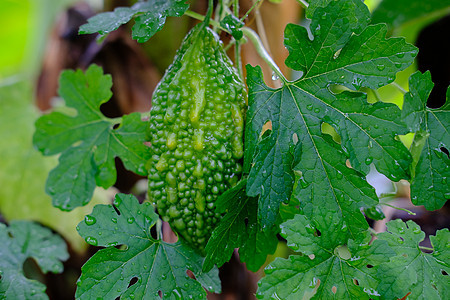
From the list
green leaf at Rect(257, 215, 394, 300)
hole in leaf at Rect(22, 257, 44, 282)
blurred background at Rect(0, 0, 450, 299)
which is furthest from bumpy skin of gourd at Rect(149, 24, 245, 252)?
hole in leaf at Rect(22, 257, 44, 282)

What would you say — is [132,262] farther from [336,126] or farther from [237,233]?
[336,126]

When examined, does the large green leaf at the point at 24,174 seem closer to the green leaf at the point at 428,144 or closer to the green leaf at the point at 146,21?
the green leaf at the point at 146,21

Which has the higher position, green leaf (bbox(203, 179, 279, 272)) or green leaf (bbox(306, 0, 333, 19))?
green leaf (bbox(306, 0, 333, 19))

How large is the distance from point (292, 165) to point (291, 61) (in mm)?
167

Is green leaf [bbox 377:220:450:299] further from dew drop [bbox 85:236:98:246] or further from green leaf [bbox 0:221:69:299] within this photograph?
green leaf [bbox 0:221:69:299]

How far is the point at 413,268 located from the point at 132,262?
1.43 feet

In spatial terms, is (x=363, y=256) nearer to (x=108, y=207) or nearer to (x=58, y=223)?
(x=108, y=207)

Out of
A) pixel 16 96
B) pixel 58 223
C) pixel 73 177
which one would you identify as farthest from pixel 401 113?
pixel 16 96

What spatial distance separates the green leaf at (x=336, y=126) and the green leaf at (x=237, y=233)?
50mm

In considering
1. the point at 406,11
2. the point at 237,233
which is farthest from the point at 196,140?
the point at 406,11

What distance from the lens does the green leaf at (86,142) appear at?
830 millimetres

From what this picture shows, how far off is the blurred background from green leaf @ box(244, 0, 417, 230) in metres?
0.49

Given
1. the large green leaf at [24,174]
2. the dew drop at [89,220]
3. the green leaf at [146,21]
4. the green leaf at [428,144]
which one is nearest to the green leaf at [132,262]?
the dew drop at [89,220]

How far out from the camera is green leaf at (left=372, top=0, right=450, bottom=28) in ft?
4.84
